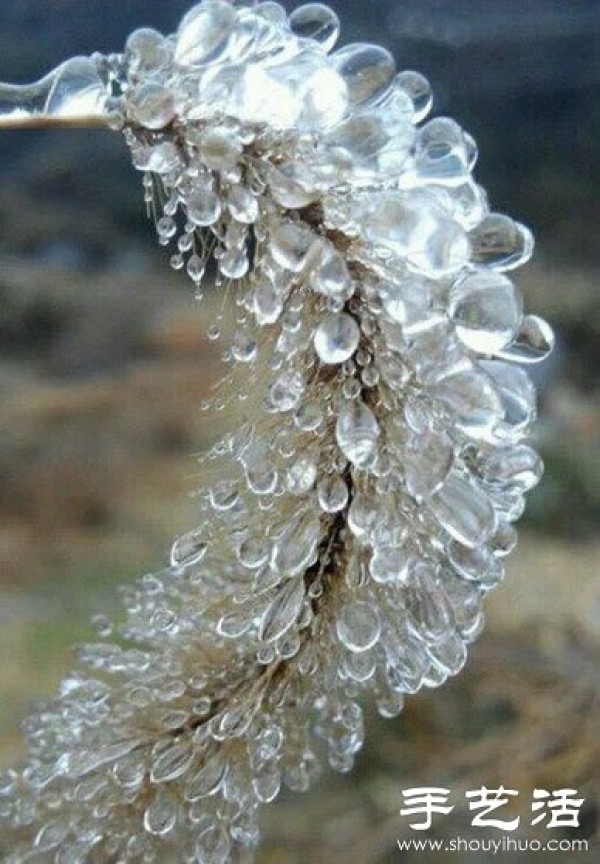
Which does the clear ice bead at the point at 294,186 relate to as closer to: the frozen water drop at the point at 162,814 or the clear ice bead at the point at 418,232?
the clear ice bead at the point at 418,232

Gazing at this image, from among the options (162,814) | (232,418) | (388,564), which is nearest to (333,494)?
(388,564)

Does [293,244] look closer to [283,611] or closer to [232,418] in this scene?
[283,611]

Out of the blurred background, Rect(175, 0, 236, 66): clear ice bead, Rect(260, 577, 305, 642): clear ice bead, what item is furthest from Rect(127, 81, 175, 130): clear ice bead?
the blurred background

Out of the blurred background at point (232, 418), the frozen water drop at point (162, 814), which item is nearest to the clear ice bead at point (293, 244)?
the frozen water drop at point (162, 814)

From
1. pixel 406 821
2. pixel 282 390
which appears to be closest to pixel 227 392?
pixel 282 390

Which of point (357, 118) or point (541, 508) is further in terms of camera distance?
point (541, 508)

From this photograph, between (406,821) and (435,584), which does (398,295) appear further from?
(406,821)
